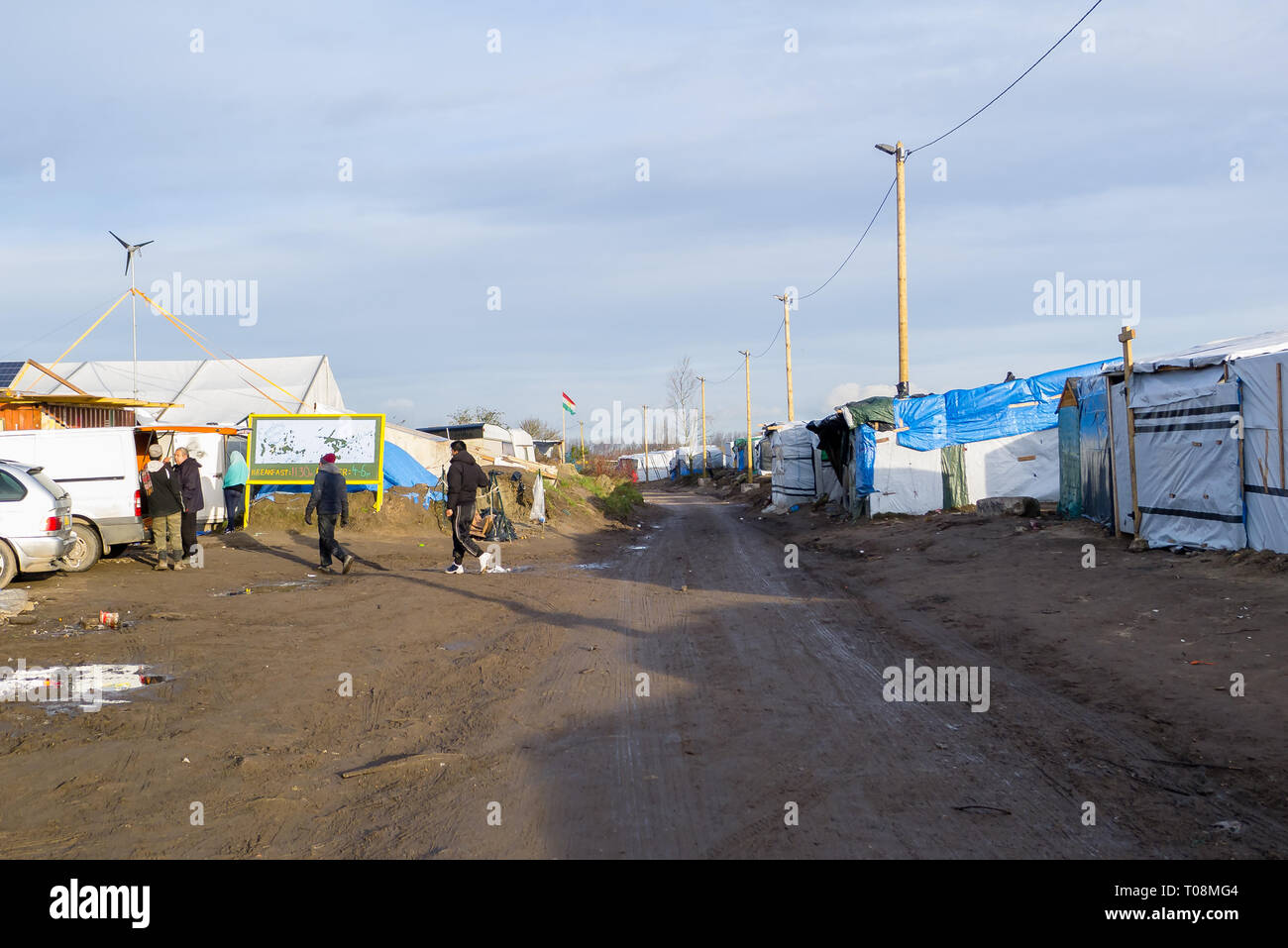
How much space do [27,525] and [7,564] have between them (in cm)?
55

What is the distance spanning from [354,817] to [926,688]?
450 centimetres

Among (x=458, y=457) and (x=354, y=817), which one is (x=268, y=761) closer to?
(x=354, y=817)

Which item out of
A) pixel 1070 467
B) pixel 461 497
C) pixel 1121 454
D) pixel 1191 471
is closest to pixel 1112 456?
pixel 1121 454

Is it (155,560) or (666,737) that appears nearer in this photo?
(666,737)

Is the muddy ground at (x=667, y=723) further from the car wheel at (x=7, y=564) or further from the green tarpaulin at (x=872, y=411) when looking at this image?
the green tarpaulin at (x=872, y=411)

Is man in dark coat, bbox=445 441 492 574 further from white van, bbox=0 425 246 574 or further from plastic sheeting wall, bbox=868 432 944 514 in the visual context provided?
plastic sheeting wall, bbox=868 432 944 514

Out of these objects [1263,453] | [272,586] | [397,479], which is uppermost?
[1263,453]

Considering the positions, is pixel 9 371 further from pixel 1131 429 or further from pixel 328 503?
pixel 1131 429

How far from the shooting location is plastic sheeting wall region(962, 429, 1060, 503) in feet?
67.5

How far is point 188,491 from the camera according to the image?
1449 centimetres
